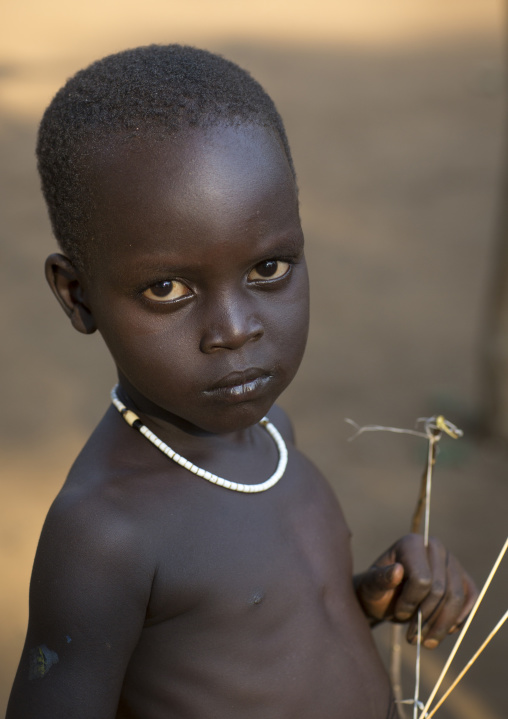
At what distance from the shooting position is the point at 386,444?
389 centimetres

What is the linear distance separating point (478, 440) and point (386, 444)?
1.36 feet

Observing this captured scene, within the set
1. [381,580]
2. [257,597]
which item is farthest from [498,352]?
[257,597]

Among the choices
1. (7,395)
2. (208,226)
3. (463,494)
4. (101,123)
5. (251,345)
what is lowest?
(463,494)

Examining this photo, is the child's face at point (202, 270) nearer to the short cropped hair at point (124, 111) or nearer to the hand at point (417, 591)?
the short cropped hair at point (124, 111)

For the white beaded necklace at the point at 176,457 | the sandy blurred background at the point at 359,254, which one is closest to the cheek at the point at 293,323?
the white beaded necklace at the point at 176,457

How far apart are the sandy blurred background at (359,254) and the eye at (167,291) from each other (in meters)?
2.05

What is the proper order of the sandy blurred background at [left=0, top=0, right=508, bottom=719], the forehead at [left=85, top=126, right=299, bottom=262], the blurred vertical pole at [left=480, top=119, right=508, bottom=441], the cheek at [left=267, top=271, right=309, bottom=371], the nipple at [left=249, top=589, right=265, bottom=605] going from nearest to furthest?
1. the forehead at [left=85, top=126, right=299, bottom=262]
2. the cheek at [left=267, top=271, right=309, bottom=371]
3. the nipple at [left=249, top=589, right=265, bottom=605]
4. the sandy blurred background at [left=0, top=0, right=508, bottom=719]
5. the blurred vertical pole at [left=480, top=119, right=508, bottom=441]

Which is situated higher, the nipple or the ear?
the ear

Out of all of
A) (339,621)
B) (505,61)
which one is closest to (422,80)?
(505,61)

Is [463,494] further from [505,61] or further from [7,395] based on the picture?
[505,61]

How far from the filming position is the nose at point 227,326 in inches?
45.8

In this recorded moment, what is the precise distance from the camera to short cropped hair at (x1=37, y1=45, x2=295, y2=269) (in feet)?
3.82

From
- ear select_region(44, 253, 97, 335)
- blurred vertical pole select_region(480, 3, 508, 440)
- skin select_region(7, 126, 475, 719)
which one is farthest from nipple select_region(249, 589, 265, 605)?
blurred vertical pole select_region(480, 3, 508, 440)

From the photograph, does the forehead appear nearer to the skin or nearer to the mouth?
the skin
